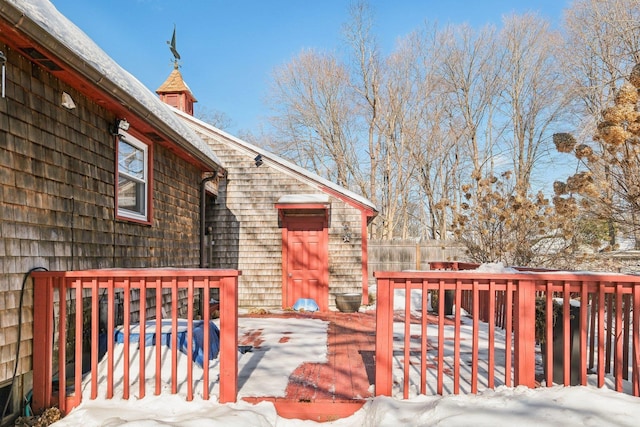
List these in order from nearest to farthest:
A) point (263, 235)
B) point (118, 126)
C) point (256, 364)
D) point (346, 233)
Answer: point (256, 364), point (118, 126), point (346, 233), point (263, 235)

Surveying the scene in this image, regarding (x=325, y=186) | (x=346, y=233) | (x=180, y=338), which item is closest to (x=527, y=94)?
(x=325, y=186)

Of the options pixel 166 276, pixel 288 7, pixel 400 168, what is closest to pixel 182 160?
pixel 166 276

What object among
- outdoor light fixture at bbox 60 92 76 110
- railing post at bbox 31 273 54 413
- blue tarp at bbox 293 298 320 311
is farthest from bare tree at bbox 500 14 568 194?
railing post at bbox 31 273 54 413

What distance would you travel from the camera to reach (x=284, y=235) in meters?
9.39

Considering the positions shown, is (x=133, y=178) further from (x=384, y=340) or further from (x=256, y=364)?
(x=384, y=340)

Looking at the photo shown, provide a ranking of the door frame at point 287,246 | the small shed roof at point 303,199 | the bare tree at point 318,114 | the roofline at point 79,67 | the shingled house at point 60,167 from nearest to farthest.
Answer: the roofline at point 79,67
the shingled house at point 60,167
the small shed roof at point 303,199
the door frame at point 287,246
the bare tree at point 318,114

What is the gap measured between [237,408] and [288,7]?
47.7 ft

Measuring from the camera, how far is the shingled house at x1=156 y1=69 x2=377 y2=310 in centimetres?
930

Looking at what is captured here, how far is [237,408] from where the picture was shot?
303 centimetres

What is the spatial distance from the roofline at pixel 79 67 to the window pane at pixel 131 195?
2.47 ft

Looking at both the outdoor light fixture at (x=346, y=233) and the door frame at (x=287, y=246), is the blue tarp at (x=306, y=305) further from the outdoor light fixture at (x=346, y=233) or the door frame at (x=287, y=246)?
the outdoor light fixture at (x=346, y=233)

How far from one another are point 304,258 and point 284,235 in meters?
0.70

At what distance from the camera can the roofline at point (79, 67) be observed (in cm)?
271

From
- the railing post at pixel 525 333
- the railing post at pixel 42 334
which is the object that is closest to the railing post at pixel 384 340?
the railing post at pixel 525 333
